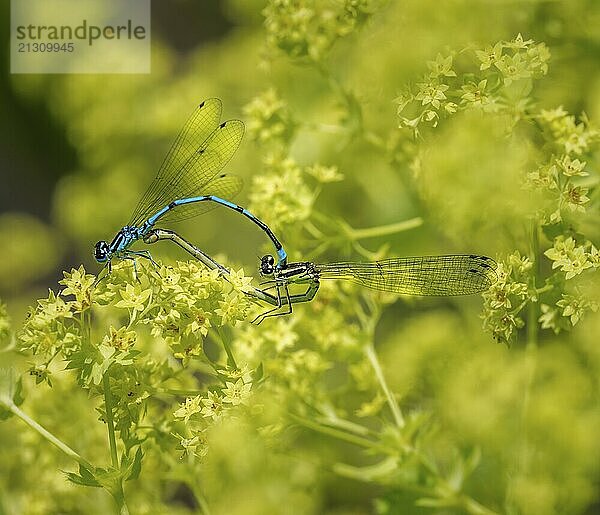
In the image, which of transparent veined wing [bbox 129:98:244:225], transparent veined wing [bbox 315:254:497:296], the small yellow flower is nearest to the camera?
the small yellow flower

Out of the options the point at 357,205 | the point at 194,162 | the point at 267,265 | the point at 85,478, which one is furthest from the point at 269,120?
the point at 85,478

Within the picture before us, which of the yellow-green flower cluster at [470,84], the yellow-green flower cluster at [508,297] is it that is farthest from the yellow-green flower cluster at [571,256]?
the yellow-green flower cluster at [470,84]

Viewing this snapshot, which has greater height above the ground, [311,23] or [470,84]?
[311,23]

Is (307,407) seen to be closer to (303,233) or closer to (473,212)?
(303,233)

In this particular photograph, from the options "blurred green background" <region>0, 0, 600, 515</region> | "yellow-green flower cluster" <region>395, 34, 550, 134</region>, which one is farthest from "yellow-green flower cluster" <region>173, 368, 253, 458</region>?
"yellow-green flower cluster" <region>395, 34, 550, 134</region>

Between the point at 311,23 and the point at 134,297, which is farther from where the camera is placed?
the point at 311,23

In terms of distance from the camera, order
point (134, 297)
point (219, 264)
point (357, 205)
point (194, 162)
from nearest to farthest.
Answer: point (134, 297)
point (219, 264)
point (194, 162)
point (357, 205)

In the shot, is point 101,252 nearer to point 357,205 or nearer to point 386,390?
point 386,390

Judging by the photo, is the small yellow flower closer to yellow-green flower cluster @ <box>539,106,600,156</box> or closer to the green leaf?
the green leaf
